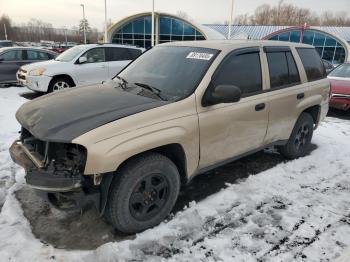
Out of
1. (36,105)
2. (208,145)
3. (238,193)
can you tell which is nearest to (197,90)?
(208,145)

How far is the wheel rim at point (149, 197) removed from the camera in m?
3.11

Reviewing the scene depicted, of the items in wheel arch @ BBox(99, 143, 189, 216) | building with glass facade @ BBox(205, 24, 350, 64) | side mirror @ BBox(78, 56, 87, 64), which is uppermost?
building with glass facade @ BBox(205, 24, 350, 64)

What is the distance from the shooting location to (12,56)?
1184cm

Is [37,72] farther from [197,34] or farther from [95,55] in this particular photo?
[197,34]

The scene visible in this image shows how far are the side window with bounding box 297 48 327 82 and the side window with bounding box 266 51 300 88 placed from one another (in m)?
0.35

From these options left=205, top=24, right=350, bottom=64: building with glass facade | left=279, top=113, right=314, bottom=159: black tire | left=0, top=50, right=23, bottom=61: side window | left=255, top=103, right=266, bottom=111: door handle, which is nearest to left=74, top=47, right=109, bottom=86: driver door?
left=0, top=50, right=23, bottom=61: side window

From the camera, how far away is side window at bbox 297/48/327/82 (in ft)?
16.6

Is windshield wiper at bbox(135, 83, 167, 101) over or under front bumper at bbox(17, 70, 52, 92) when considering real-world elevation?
over

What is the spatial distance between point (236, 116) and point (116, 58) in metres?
7.72

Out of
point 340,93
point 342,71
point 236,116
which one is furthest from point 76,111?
point 342,71

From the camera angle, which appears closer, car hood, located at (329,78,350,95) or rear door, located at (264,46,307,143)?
rear door, located at (264,46,307,143)

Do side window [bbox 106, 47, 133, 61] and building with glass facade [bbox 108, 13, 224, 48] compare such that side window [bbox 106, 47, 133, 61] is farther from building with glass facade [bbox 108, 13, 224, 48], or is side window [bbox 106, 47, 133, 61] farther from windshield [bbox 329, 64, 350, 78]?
building with glass facade [bbox 108, 13, 224, 48]

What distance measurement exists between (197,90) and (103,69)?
741 cm

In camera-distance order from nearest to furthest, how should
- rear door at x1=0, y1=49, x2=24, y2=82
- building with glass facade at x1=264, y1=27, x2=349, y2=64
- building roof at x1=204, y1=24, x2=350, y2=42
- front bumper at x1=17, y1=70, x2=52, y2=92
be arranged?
front bumper at x1=17, y1=70, x2=52, y2=92
rear door at x1=0, y1=49, x2=24, y2=82
building with glass facade at x1=264, y1=27, x2=349, y2=64
building roof at x1=204, y1=24, x2=350, y2=42
